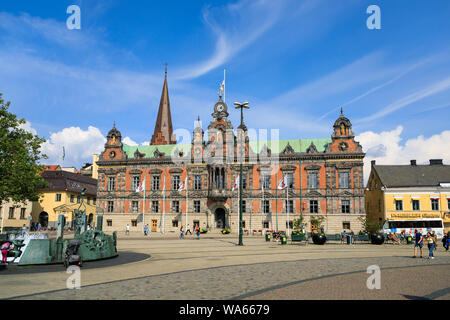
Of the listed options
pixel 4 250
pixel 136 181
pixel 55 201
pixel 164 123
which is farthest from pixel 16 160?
pixel 164 123

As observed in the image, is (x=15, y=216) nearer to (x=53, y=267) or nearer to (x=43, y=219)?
(x=43, y=219)

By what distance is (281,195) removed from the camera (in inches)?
2153

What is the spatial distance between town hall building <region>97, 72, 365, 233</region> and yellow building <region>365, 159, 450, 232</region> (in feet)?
12.5

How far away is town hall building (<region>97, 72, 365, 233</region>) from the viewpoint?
52.9 metres

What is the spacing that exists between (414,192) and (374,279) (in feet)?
144

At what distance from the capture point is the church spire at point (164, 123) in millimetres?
78625

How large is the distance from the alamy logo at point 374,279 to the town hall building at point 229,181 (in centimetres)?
3505

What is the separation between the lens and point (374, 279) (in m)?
12.7

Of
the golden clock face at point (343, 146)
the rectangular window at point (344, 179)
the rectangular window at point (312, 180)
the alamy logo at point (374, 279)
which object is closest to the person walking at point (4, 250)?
the alamy logo at point (374, 279)

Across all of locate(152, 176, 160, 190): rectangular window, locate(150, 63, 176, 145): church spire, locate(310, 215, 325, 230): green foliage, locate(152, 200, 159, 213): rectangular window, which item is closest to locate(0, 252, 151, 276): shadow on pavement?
locate(310, 215, 325, 230): green foliage

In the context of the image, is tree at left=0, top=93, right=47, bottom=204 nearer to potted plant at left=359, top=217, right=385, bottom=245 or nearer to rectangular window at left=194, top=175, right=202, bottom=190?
rectangular window at left=194, top=175, right=202, bottom=190
